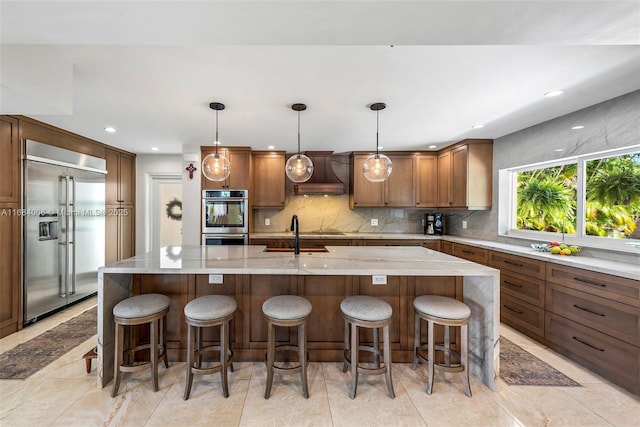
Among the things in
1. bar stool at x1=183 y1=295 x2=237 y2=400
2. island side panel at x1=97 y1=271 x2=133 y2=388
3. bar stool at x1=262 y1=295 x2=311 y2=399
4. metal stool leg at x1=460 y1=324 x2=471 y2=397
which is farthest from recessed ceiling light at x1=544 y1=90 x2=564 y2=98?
island side panel at x1=97 y1=271 x2=133 y2=388

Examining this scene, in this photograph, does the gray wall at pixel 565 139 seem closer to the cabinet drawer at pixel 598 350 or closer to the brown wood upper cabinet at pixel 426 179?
the brown wood upper cabinet at pixel 426 179

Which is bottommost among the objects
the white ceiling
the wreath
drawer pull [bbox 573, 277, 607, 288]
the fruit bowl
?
drawer pull [bbox 573, 277, 607, 288]

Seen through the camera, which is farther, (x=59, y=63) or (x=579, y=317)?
(x=579, y=317)

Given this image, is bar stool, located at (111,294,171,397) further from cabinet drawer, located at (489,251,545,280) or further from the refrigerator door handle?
cabinet drawer, located at (489,251,545,280)

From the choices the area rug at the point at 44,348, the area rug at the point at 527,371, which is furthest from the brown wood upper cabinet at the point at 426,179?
the area rug at the point at 44,348

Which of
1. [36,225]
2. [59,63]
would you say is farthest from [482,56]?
[36,225]

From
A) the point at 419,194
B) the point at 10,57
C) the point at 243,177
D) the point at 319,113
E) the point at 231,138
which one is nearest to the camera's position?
the point at 10,57

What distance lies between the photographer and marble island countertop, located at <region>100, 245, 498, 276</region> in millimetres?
1902

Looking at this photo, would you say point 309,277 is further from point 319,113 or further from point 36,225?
point 36,225

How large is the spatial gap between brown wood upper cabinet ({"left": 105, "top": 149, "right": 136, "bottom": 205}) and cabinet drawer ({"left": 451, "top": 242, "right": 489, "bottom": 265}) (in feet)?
17.5

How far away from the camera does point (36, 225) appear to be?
301 cm

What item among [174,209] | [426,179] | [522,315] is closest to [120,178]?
[174,209]

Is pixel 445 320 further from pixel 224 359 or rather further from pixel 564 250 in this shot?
pixel 564 250

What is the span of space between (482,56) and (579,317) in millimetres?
2265
